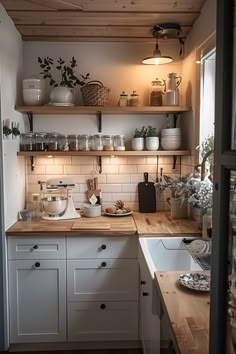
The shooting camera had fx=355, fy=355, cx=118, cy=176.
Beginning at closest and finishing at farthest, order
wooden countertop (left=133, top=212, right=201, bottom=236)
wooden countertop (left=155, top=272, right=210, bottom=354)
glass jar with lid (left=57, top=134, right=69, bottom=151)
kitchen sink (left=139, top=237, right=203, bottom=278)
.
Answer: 1. wooden countertop (left=155, top=272, right=210, bottom=354)
2. kitchen sink (left=139, top=237, right=203, bottom=278)
3. wooden countertop (left=133, top=212, right=201, bottom=236)
4. glass jar with lid (left=57, top=134, right=69, bottom=151)

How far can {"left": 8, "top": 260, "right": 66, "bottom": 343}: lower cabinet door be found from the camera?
252cm

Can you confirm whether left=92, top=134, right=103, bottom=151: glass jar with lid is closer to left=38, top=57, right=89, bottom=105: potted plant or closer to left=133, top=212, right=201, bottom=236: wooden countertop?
left=38, top=57, right=89, bottom=105: potted plant

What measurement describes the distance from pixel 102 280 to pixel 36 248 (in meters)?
0.52

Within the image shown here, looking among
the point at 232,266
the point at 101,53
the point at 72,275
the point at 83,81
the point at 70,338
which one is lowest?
the point at 70,338

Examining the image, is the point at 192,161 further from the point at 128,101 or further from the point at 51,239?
the point at 51,239

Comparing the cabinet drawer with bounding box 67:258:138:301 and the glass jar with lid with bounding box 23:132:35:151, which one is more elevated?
the glass jar with lid with bounding box 23:132:35:151

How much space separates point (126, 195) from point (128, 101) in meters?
0.82

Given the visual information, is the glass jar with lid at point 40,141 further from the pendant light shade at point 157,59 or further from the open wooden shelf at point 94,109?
the pendant light shade at point 157,59

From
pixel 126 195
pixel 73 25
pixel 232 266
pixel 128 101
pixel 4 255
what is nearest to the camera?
pixel 232 266

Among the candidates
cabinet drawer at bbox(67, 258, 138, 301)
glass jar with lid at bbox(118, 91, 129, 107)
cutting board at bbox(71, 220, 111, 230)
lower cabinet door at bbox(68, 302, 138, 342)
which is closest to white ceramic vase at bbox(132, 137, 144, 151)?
glass jar with lid at bbox(118, 91, 129, 107)

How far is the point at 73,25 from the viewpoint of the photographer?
8.95 feet

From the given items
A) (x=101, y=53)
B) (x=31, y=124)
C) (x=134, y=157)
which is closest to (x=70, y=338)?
(x=134, y=157)

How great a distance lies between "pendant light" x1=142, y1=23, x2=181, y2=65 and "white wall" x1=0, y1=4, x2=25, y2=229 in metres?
1.03

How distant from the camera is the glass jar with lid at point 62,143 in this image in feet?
9.48
